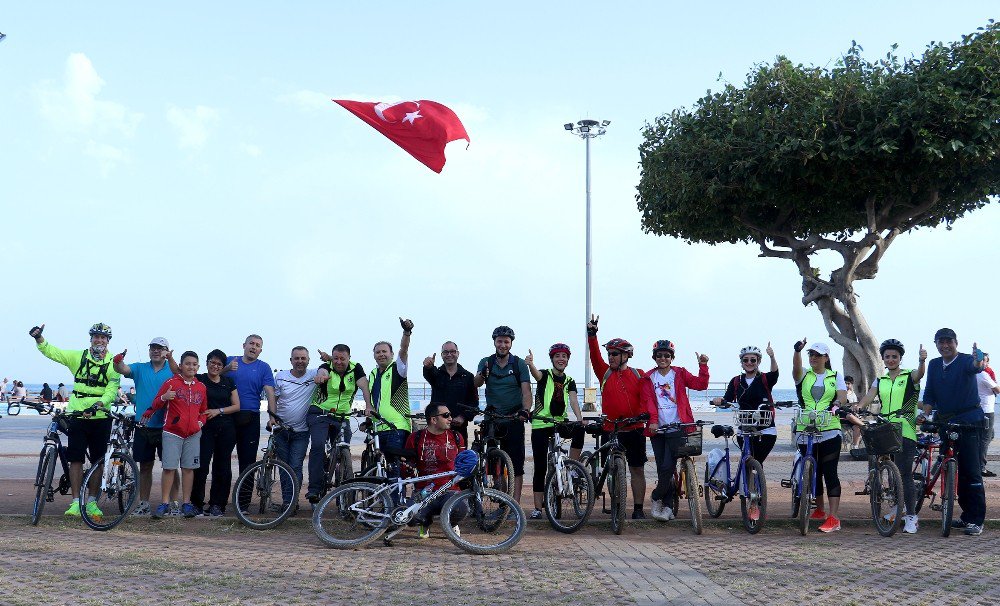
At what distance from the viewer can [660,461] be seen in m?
10.4

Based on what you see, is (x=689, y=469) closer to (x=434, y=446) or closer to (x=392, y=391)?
(x=434, y=446)

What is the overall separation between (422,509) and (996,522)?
19.1 ft

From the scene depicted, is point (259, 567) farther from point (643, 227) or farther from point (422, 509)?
point (643, 227)

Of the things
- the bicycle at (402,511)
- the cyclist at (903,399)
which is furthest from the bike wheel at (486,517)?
the cyclist at (903,399)

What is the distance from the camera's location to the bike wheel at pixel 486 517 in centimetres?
841

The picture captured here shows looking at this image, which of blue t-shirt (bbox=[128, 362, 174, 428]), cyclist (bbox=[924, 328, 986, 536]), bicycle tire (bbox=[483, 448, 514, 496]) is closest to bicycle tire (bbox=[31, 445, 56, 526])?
blue t-shirt (bbox=[128, 362, 174, 428])

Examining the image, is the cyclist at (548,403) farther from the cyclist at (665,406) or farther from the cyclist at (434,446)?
the cyclist at (434,446)

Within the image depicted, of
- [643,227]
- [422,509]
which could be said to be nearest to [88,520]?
[422,509]

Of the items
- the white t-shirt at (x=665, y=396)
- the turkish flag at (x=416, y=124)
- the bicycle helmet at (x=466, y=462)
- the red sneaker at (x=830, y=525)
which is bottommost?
the red sneaker at (x=830, y=525)

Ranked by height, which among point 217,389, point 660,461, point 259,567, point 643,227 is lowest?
point 259,567

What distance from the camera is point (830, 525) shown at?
382 inches

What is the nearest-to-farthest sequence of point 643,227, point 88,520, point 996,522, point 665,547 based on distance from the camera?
point 665,547 → point 88,520 → point 996,522 → point 643,227

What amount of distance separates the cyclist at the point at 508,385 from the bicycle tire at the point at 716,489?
192 centimetres

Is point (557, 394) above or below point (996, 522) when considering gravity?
above
